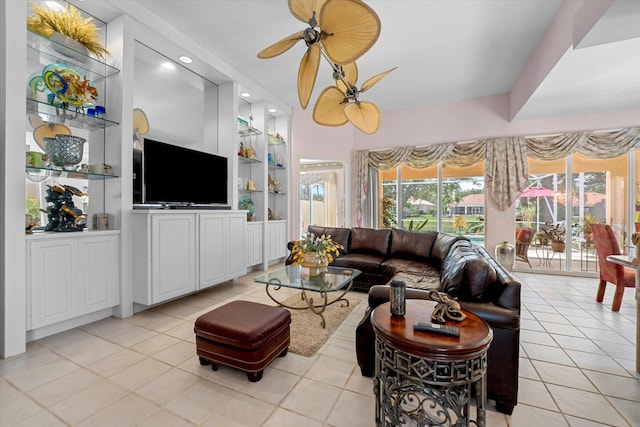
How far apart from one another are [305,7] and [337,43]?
1.05 ft

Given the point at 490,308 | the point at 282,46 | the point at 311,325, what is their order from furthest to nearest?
the point at 311,325, the point at 282,46, the point at 490,308

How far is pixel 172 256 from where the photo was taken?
9.66ft

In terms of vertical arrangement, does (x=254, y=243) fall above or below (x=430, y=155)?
below

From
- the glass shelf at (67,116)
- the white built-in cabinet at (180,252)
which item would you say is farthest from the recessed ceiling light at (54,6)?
the white built-in cabinet at (180,252)

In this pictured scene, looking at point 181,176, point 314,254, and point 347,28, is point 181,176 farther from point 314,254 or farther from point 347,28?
point 347,28

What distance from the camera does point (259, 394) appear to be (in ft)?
5.41

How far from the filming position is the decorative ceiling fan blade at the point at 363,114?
2352 mm

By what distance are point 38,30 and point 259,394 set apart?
3406 mm

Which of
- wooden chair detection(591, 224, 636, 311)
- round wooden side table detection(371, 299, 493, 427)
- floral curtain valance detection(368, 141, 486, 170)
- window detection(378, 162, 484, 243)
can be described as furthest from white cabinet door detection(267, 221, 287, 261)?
wooden chair detection(591, 224, 636, 311)

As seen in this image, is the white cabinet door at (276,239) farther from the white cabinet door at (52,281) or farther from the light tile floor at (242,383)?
the white cabinet door at (52,281)

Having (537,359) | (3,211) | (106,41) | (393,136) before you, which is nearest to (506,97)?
(393,136)

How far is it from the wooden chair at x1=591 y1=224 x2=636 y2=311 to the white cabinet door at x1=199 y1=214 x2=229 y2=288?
15.3ft

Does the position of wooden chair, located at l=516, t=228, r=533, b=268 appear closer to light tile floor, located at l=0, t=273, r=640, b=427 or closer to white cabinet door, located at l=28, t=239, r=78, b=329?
light tile floor, located at l=0, t=273, r=640, b=427

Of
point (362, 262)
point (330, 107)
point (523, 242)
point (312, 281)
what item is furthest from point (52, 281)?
point (523, 242)
